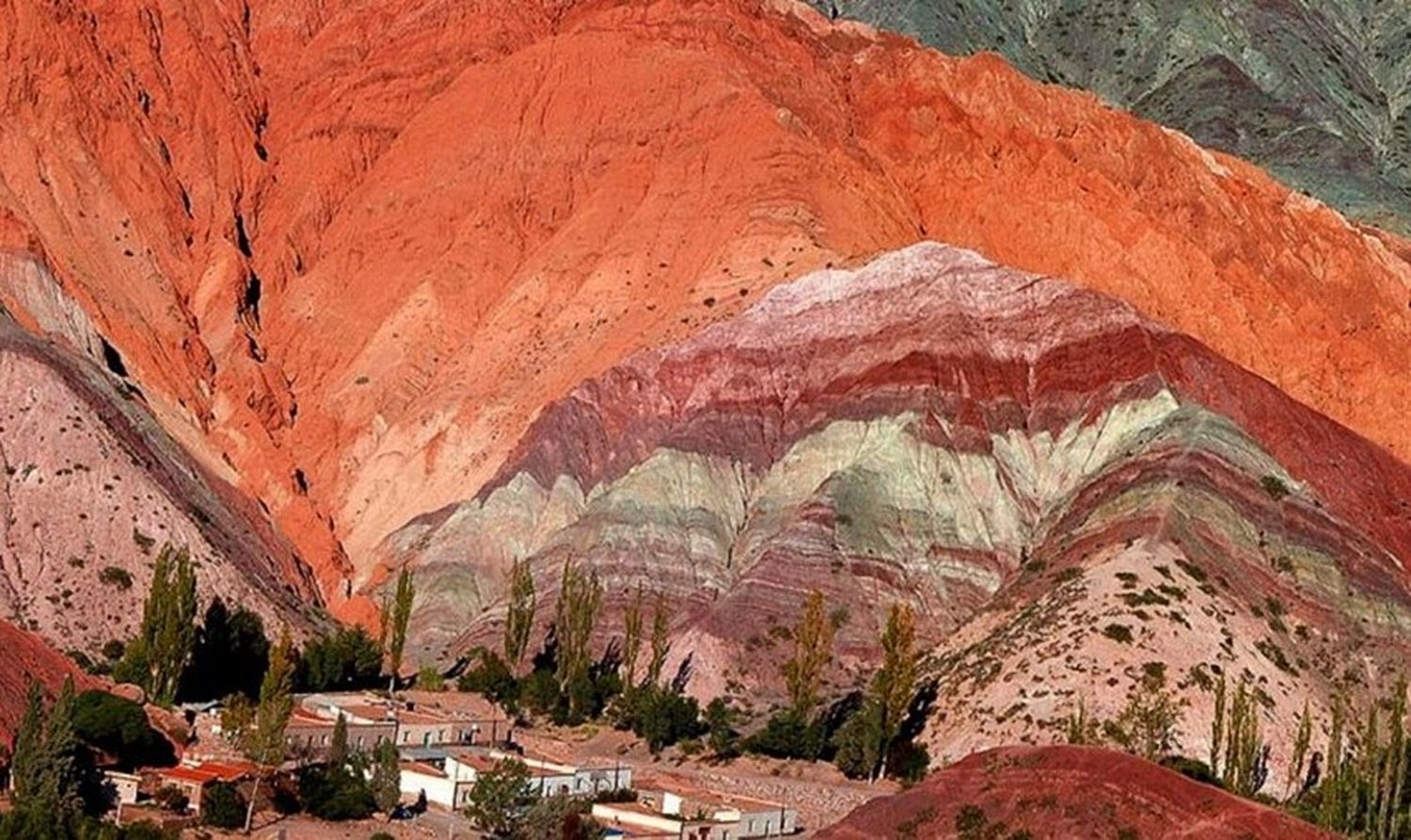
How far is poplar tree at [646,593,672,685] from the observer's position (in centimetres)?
8950

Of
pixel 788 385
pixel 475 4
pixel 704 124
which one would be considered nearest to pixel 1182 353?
pixel 788 385

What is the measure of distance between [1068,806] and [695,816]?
84.0 feet

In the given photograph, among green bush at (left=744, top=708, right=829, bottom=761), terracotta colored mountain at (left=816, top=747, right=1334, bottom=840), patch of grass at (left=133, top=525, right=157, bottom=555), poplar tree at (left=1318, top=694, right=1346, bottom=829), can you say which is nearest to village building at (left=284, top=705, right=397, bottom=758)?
green bush at (left=744, top=708, right=829, bottom=761)

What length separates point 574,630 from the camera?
92125 millimetres

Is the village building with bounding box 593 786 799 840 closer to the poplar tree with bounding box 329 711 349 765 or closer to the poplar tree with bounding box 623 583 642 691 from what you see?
the poplar tree with bounding box 329 711 349 765

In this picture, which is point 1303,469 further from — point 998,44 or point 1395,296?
point 998,44

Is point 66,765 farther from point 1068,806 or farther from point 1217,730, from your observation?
point 1217,730

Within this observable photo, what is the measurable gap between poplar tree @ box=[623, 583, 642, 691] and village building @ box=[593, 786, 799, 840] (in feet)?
45.1

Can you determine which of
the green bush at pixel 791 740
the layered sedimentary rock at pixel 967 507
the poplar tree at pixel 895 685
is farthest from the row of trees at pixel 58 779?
the layered sedimentary rock at pixel 967 507

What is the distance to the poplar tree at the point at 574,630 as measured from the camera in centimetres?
9119

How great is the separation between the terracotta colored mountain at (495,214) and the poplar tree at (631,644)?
20175 mm

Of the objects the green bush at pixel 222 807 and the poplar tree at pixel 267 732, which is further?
the poplar tree at pixel 267 732

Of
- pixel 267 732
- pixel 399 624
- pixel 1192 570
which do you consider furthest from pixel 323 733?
pixel 1192 570

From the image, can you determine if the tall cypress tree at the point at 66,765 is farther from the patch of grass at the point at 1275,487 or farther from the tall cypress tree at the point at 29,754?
the patch of grass at the point at 1275,487
